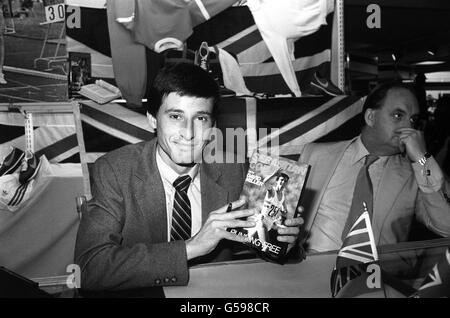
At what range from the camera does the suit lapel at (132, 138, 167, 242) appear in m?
1.52

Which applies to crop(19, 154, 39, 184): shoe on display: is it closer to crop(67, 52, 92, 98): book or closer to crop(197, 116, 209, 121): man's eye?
crop(67, 52, 92, 98): book

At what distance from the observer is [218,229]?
1248 mm

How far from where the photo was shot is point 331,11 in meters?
2.77

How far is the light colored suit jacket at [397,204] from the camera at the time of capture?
1.88 meters

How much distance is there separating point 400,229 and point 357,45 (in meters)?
5.80

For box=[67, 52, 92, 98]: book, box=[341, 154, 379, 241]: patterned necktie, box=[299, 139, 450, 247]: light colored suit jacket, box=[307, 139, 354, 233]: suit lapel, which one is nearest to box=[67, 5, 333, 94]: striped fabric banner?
box=[67, 52, 92, 98]: book

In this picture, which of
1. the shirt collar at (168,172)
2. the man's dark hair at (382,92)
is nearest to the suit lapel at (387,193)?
the man's dark hair at (382,92)

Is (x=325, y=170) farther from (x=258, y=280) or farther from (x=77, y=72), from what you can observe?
(x=77, y=72)

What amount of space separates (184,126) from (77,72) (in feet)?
3.69

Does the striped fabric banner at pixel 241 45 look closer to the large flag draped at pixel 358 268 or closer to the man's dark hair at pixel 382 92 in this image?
the man's dark hair at pixel 382 92

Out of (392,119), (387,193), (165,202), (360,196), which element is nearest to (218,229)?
A: (165,202)

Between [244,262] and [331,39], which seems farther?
[331,39]
